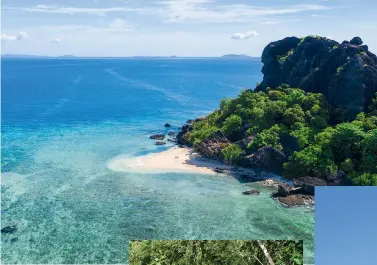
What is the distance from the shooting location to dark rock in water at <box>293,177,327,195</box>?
1048 inches

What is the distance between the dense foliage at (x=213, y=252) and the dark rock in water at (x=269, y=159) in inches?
913

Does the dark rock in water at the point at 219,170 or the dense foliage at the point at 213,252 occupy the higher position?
the dense foliage at the point at 213,252

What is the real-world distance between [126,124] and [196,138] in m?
19.1

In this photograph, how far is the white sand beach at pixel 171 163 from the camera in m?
32.4

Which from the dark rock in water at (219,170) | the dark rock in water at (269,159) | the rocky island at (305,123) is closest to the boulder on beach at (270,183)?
the rocky island at (305,123)

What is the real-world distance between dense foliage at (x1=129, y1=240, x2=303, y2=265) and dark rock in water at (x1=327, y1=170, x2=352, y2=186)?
21.8 metres

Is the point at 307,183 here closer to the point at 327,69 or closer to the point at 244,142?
the point at 244,142

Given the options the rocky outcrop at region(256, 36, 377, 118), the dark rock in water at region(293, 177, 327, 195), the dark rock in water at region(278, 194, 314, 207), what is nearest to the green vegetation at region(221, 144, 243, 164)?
the dark rock in water at region(293, 177, 327, 195)

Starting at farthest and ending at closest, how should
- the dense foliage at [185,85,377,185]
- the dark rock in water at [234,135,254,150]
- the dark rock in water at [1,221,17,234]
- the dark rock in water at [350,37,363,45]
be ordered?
1. the dark rock in water at [350,37,363,45]
2. the dark rock in water at [234,135,254,150]
3. the dense foliage at [185,85,377,185]
4. the dark rock in water at [1,221,17,234]

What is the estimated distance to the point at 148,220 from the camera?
23812 mm

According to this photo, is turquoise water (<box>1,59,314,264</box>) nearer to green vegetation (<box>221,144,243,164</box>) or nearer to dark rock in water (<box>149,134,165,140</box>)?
dark rock in water (<box>149,134,165,140</box>)

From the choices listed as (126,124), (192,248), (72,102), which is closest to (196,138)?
(126,124)

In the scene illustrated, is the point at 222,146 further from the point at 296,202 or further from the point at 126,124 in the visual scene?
the point at 126,124

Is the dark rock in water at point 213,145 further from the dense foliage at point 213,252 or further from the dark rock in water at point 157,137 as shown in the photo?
the dense foliage at point 213,252
